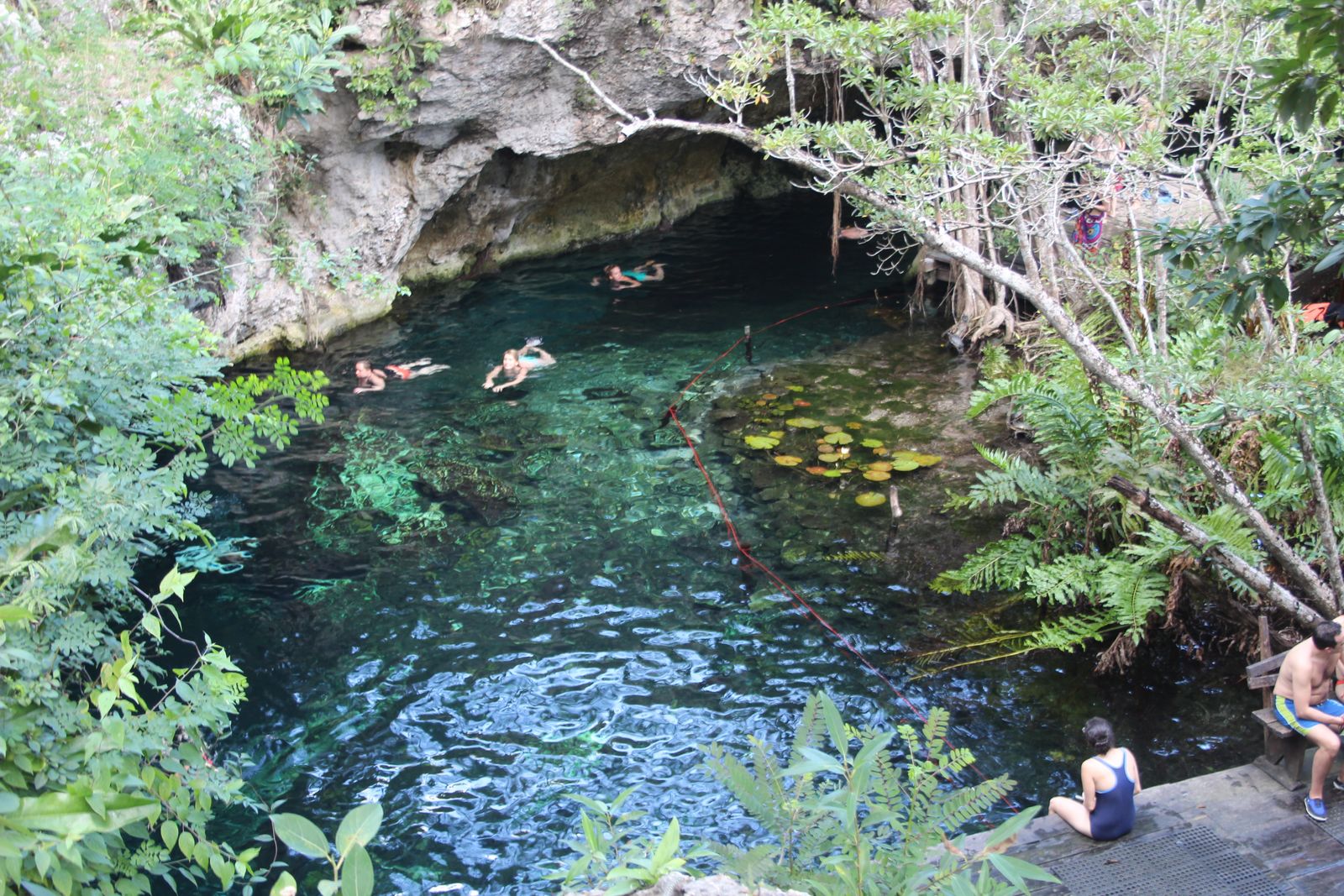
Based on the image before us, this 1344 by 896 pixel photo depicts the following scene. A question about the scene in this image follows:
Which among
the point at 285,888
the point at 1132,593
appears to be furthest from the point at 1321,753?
the point at 285,888

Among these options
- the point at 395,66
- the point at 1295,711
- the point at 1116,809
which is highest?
the point at 395,66

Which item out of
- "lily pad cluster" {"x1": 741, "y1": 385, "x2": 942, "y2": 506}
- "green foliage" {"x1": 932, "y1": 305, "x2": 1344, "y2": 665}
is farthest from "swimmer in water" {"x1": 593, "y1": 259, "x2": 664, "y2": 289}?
"green foliage" {"x1": 932, "y1": 305, "x2": 1344, "y2": 665}

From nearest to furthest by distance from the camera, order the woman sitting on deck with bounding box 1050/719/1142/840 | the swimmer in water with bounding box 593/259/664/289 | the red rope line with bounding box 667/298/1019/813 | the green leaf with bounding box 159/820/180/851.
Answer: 1. the green leaf with bounding box 159/820/180/851
2. the woman sitting on deck with bounding box 1050/719/1142/840
3. the red rope line with bounding box 667/298/1019/813
4. the swimmer in water with bounding box 593/259/664/289

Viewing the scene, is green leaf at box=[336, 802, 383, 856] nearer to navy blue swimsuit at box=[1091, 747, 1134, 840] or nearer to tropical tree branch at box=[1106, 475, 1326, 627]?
navy blue swimsuit at box=[1091, 747, 1134, 840]

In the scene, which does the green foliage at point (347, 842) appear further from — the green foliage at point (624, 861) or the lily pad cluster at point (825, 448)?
the lily pad cluster at point (825, 448)

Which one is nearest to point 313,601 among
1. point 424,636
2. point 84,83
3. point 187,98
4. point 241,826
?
point 424,636

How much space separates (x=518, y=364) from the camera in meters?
12.1

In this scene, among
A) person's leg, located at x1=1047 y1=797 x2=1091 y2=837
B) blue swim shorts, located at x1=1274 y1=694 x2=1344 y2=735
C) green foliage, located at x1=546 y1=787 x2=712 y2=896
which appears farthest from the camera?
blue swim shorts, located at x1=1274 y1=694 x2=1344 y2=735

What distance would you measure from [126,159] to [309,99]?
2.38m

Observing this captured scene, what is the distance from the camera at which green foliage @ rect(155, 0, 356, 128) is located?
8391mm

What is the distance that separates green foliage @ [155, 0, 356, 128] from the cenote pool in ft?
11.4

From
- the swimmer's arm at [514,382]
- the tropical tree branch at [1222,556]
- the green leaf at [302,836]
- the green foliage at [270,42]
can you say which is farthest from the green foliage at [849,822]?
the swimmer's arm at [514,382]

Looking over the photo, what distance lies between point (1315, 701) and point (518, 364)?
30.0 feet

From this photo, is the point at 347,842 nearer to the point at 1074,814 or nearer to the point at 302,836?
the point at 302,836
